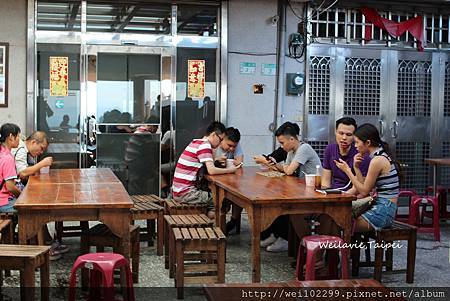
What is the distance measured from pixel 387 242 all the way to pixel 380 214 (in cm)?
28

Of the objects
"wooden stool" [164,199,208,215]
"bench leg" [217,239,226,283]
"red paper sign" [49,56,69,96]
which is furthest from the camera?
"red paper sign" [49,56,69,96]

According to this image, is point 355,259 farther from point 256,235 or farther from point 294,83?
point 294,83

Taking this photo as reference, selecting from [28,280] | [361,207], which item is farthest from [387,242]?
[28,280]

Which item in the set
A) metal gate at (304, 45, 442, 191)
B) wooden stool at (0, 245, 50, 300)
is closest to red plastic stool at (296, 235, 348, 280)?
wooden stool at (0, 245, 50, 300)

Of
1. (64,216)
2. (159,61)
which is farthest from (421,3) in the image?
(64,216)

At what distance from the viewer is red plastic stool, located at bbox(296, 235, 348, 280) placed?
4.68 meters

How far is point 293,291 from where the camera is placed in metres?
2.95

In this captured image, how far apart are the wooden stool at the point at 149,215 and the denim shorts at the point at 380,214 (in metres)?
2.19

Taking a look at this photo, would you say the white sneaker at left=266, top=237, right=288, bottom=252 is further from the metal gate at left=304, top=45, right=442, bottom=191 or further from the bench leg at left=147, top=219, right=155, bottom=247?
the metal gate at left=304, top=45, right=442, bottom=191

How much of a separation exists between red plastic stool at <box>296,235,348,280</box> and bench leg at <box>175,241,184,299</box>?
1.01 metres

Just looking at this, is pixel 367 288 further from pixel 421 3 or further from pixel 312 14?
pixel 421 3

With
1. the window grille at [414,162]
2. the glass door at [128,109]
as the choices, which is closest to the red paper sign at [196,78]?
the glass door at [128,109]

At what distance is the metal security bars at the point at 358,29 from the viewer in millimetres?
9656

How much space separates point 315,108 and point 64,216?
6.06 metres
